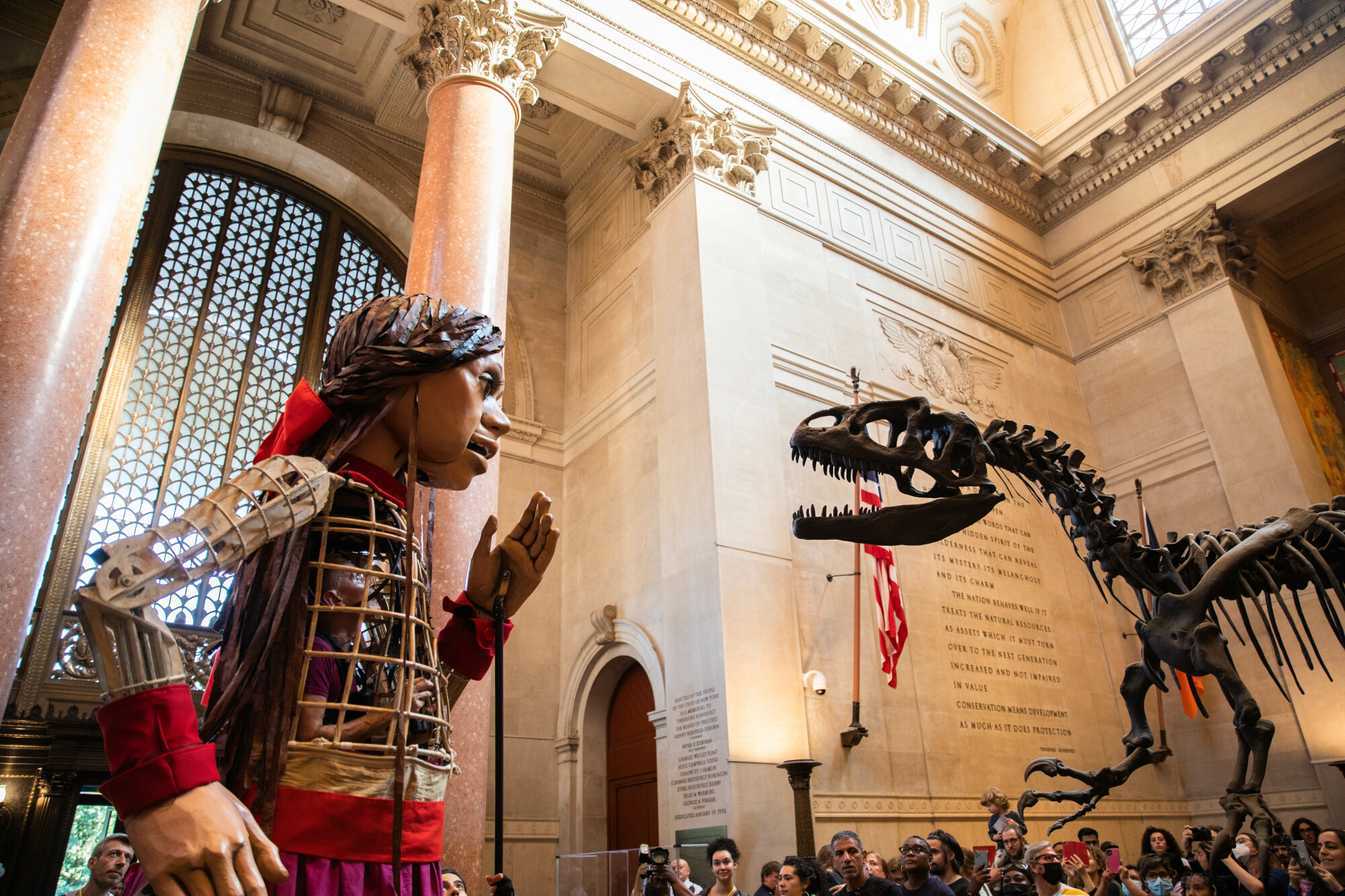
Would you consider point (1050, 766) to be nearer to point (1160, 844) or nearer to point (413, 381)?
point (1160, 844)

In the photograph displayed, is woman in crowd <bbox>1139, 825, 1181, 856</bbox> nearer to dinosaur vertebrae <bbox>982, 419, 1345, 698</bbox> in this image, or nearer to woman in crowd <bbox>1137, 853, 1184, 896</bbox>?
woman in crowd <bbox>1137, 853, 1184, 896</bbox>

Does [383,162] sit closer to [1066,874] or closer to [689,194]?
[689,194]

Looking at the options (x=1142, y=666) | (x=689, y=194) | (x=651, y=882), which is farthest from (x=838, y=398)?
(x=651, y=882)

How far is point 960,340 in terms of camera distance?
11.8 meters

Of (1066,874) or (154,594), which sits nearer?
(154,594)

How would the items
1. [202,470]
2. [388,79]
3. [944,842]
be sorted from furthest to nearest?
1. [388,79]
2. [202,470]
3. [944,842]

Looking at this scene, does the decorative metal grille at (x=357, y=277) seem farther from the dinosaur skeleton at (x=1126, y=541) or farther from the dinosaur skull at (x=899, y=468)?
the dinosaur skull at (x=899, y=468)

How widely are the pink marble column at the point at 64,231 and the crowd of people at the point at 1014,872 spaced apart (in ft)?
11.2

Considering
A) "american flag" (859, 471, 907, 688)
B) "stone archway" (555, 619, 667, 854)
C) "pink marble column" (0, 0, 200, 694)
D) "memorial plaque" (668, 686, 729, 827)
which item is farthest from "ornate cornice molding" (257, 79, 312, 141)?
"memorial plaque" (668, 686, 729, 827)

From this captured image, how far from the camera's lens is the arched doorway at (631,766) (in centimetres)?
856

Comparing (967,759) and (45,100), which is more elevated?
(45,100)

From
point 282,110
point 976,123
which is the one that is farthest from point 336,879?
point 976,123

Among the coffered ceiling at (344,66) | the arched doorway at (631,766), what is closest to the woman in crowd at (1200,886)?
A: the arched doorway at (631,766)

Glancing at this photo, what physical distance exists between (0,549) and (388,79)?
9.47 metres
